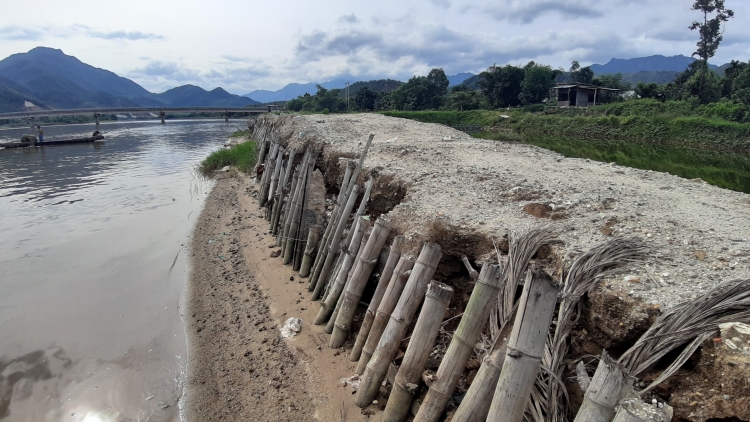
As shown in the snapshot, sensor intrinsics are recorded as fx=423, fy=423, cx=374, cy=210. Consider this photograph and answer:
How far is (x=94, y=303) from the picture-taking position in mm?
8383

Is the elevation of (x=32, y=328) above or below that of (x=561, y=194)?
below

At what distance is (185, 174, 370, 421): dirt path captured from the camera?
512 cm

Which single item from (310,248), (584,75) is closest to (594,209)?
(310,248)

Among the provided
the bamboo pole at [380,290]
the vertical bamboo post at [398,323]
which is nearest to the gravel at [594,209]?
the bamboo pole at [380,290]

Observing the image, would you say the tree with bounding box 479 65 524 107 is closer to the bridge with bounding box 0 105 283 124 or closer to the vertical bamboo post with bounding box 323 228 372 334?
the bridge with bounding box 0 105 283 124

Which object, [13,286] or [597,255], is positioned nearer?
[597,255]

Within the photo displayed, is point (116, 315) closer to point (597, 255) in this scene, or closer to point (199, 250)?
point (199, 250)

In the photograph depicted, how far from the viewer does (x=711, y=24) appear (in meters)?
46.2

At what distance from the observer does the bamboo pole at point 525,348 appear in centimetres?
289

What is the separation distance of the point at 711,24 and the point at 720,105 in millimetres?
21327

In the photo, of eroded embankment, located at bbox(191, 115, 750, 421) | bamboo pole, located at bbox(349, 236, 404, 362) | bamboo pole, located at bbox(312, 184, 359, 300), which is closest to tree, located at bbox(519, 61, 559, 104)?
eroded embankment, located at bbox(191, 115, 750, 421)

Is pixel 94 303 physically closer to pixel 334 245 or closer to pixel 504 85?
pixel 334 245

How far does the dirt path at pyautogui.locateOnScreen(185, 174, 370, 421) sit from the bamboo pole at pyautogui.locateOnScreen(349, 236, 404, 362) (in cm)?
33

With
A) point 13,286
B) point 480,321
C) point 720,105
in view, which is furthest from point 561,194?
point 720,105
